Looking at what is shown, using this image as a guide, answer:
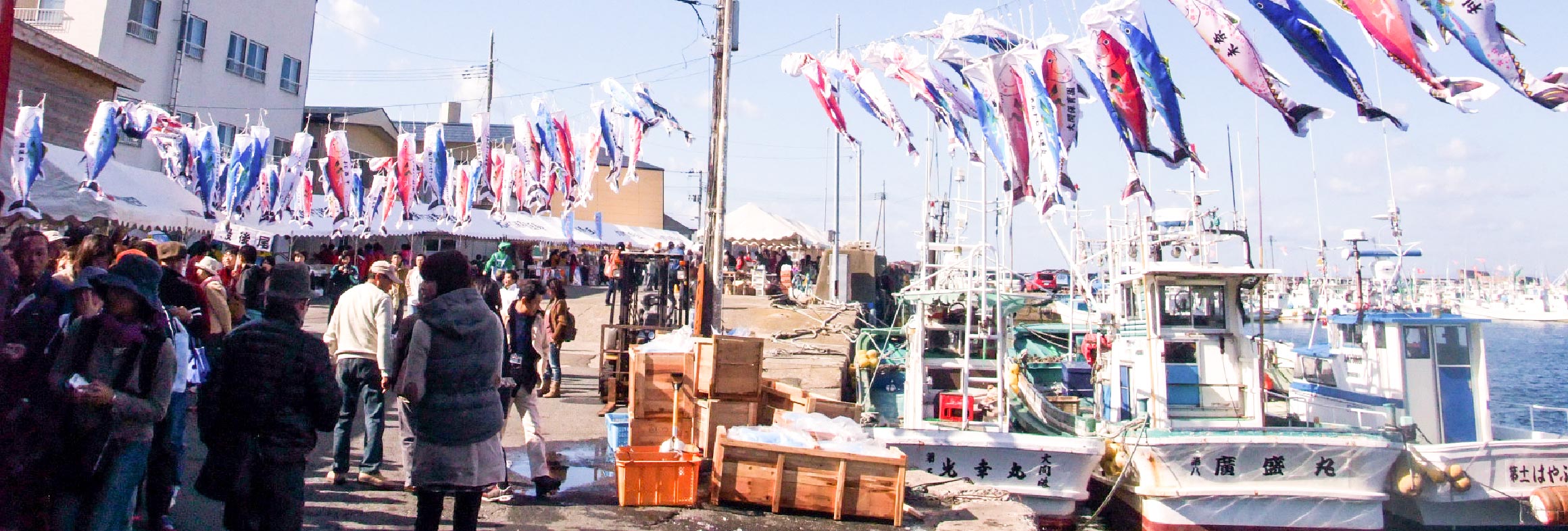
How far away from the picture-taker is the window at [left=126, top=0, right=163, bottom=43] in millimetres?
23406

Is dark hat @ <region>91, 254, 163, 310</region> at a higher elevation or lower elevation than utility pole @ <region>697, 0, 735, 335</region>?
lower

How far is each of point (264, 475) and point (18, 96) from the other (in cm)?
1684

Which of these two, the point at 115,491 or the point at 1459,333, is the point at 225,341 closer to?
the point at 115,491

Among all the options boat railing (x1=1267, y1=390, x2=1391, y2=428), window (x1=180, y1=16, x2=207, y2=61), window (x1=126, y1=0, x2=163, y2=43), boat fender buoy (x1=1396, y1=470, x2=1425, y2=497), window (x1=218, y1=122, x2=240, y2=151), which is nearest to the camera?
boat fender buoy (x1=1396, y1=470, x2=1425, y2=497)

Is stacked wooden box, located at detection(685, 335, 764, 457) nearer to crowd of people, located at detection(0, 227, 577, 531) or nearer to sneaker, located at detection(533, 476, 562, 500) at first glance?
sneaker, located at detection(533, 476, 562, 500)

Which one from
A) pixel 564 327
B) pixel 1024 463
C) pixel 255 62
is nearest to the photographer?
pixel 1024 463

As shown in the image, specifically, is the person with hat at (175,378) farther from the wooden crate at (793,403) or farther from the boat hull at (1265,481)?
the boat hull at (1265,481)

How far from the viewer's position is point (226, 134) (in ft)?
84.8

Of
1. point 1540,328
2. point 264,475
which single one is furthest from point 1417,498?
point 1540,328

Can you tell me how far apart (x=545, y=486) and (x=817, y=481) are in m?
2.04

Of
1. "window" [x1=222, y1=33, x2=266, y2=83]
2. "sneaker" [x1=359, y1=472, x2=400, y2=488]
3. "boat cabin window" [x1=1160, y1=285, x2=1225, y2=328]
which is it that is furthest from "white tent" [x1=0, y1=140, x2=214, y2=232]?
"boat cabin window" [x1=1160, y1=285, x2=1225, y2=328]

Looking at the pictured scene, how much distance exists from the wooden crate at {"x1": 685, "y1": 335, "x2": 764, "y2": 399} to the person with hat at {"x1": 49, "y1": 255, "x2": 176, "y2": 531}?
408 centimetres

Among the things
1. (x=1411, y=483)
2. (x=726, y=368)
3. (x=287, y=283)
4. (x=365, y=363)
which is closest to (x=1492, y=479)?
(x=1411, y=483)

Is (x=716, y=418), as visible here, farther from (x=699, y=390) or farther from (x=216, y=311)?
(x=216, y=311)
